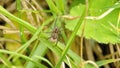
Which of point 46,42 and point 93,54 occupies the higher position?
point 46,42

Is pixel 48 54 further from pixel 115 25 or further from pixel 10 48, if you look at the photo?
pixel 115 25

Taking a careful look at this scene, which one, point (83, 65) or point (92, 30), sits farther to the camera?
point (92, 30)

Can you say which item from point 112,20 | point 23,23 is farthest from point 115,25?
point 23,23

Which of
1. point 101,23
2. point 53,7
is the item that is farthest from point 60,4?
point 101,23

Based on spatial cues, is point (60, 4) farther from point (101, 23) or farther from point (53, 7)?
point (101, 23)

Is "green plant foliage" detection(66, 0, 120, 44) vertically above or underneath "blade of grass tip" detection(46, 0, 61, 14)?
underneath

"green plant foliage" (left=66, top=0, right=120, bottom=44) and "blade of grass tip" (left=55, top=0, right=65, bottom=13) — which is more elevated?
"blade of grass tip" (left=55, top=0, right=65, bottom=13)

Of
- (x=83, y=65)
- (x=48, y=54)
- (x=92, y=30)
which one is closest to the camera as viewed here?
(x=83, y=65)

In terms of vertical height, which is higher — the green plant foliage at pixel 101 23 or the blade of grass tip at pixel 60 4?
the blade of grass tip at pixel 60 4
